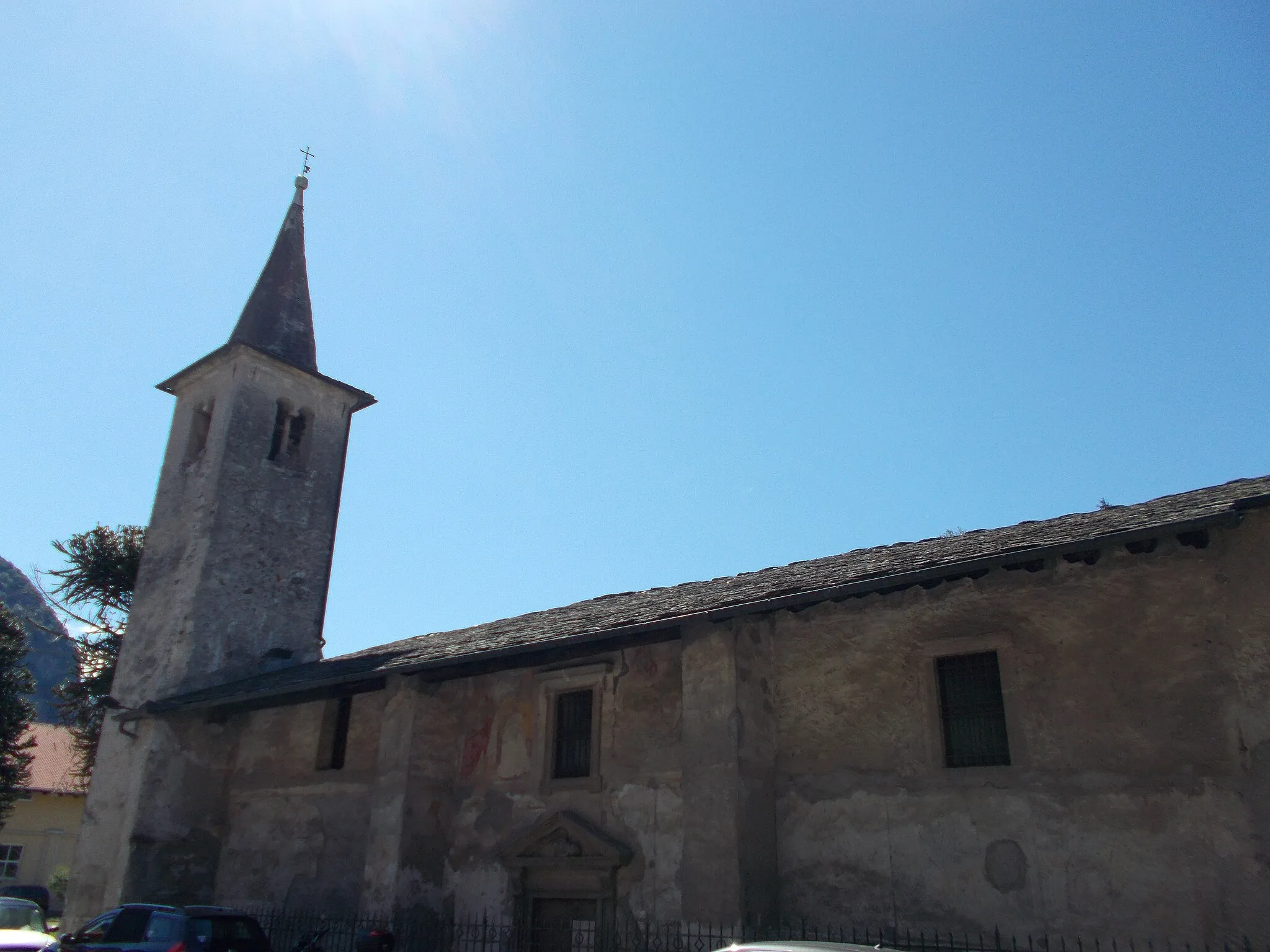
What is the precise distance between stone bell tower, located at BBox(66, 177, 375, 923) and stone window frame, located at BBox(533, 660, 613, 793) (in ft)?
25.1

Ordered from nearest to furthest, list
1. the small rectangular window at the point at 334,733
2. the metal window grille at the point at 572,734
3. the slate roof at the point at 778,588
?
the slate roof at the point at 778,588, the metal window grille at the point at 572,734, the small rectangular window at the point at 334,733

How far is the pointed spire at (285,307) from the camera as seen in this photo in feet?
71.2

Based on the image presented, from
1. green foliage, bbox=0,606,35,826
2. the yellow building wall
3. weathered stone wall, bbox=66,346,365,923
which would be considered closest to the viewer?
weathered stone wall, bbox=66,346,365,923

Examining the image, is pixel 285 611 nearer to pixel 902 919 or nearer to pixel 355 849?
pixel 355 849

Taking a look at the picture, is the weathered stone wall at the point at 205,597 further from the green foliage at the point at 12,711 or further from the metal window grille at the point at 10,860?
the metal window grille at the point at 10,860

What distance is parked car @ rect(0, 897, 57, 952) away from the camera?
1138cm

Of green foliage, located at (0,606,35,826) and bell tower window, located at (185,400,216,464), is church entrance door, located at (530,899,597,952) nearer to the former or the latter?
bell tower window, located at (185,400,216,464)

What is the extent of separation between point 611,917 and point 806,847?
8.46ft

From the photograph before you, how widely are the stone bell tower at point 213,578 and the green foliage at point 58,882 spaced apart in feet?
53.6

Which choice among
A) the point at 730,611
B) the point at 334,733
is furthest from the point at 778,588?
the point at 334,733

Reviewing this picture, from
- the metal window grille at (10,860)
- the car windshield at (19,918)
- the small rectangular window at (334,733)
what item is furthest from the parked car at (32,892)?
the small rectangular window at (334,733)

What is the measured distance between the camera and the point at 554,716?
13086 mm

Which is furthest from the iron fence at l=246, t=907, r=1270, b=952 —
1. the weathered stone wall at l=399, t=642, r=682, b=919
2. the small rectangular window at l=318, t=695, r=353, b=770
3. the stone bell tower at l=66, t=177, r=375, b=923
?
the stone bell tower at l=66, t=177, r=375, b=923

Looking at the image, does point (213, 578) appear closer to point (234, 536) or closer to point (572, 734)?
point (234, 536)
